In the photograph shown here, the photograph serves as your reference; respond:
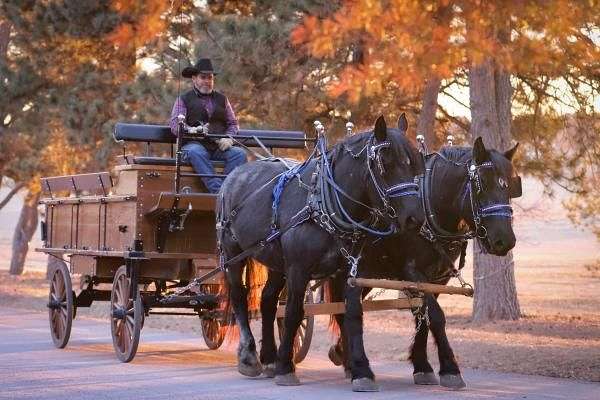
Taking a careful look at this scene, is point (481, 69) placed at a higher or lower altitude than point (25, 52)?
lower

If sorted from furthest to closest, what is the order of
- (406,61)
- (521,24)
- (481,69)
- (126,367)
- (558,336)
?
1. (481,69)
2. (558,336)
3. (406,61)
4. (521,24)
5. (126,367)

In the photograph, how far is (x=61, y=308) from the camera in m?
13.7

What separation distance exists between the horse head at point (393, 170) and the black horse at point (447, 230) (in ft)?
1.80

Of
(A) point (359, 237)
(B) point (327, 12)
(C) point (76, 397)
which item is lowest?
(C) point (76, 397)

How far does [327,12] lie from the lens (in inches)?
666

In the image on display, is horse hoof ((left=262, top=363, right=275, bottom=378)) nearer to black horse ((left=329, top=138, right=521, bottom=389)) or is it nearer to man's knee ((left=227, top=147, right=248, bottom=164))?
black horse ((left=329, top=138, right=521, bottom=389))

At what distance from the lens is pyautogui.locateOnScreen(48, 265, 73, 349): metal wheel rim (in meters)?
13.4

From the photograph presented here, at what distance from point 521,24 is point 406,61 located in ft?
5.19

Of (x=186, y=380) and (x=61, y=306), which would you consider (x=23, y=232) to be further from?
(x=186, y=380)

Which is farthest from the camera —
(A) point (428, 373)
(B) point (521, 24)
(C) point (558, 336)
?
(C) point (558, 336)

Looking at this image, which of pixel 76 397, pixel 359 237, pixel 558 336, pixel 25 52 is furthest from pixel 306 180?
pixel 25 52

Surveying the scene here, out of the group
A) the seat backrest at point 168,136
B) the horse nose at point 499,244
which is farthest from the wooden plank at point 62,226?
the horse nose at point 499,244

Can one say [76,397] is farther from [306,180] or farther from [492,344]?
[492,344]

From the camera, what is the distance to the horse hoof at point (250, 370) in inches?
422
